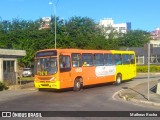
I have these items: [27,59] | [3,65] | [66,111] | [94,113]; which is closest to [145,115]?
[94,113]

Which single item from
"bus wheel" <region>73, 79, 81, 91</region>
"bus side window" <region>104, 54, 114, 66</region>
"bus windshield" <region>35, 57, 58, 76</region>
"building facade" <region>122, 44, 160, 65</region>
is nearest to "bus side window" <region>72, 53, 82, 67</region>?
"bus wheel" <region>73, 79, 81, 91</region>

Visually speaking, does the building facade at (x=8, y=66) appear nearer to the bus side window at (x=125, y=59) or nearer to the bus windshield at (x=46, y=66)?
the bus windshield at (x=46, y=66)

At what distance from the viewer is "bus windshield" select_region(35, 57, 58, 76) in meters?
24.8

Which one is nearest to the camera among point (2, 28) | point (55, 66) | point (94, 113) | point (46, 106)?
point (94, 113)

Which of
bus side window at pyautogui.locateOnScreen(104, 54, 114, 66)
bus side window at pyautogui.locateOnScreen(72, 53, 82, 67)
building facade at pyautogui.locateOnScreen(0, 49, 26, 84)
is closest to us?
bus side window at pyautogui.locateOnScreen(72, 53, 82, 67)

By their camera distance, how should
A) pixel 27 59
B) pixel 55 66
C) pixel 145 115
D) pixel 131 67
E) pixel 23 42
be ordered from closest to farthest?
pixel 145 115 < pixel 55 66 < pixel 131 67 < pixel 27 59 < pixel 23 42

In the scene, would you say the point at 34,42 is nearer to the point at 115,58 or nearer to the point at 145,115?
the point at 115,58

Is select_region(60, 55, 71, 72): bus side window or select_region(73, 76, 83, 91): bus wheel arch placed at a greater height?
select_region(60, 55, 71, 72): bus side window

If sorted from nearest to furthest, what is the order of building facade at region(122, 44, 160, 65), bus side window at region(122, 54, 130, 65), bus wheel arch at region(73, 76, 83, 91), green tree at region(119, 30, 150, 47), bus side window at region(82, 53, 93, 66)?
bus wheel arch at region(73, 76, 83, 91) → bus side window at region(82, 53, 93, 66) → bus side window at region(122, 54, 130, 65) → building facade at region(122, 44, 160, 65) → green tree at region(119, 30, 150, 47)

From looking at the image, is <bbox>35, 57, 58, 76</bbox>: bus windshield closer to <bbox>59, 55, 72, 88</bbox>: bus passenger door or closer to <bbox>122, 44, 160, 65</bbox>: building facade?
<bbox>59, 55, 72, 88</bbox>: bus passenger door

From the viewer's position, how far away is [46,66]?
25266 mm

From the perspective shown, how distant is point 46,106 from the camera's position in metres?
17.4

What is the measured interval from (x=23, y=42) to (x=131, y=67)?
37733 mm

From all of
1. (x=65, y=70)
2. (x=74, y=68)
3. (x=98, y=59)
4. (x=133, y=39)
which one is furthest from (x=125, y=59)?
(x=133, y=39)
